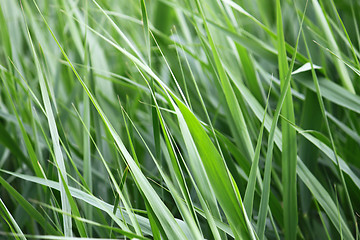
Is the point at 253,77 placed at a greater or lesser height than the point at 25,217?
greater

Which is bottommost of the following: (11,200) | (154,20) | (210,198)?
(11,200)

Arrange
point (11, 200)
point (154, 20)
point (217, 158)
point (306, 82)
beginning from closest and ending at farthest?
1. point (217, 158)
2. point (306, 82)
3. point (11, 200)
4. point (154, 20)

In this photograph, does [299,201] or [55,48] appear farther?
[55,48]

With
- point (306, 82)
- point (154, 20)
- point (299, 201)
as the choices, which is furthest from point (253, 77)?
point (154, 20)

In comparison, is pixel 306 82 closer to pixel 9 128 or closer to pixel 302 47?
pixel 302 47

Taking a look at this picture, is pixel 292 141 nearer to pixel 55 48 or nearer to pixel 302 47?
pixel 302 47

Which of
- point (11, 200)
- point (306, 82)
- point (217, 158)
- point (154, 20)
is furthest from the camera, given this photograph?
point (154, 20)
